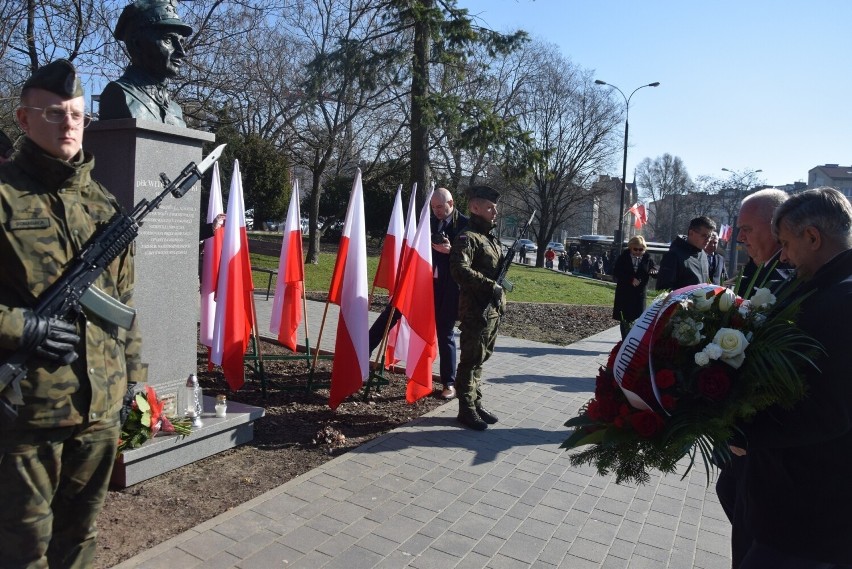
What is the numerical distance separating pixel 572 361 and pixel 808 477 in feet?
25.7

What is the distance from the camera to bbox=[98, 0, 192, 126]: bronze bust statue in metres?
4.76

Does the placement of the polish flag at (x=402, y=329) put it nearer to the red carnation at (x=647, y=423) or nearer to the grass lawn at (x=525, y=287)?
the red carnation at (x=647, y=423)

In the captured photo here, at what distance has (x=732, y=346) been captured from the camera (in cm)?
221

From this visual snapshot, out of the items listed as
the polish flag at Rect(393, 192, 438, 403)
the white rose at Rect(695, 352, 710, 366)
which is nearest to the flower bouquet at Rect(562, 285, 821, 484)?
the white rose at Rect(695, 352, 710, 366)

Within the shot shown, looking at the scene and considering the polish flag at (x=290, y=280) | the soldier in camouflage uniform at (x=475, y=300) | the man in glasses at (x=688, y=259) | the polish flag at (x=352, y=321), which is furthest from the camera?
the man in glasses at (x=688, y=259)

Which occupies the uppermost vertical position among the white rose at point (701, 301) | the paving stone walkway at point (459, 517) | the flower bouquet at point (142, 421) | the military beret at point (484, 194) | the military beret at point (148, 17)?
the military beret at point (148, 17)

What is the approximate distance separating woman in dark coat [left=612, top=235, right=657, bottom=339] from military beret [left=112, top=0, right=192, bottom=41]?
20.1ft

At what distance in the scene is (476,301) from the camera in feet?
19.8

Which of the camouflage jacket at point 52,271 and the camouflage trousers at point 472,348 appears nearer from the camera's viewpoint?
the camouflage jacket at point 52,271

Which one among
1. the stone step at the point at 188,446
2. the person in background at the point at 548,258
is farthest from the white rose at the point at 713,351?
the person in background at the point at 548,258

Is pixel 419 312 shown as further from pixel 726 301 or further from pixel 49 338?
pixel 49 338

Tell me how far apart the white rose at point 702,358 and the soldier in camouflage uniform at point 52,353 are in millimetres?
2134

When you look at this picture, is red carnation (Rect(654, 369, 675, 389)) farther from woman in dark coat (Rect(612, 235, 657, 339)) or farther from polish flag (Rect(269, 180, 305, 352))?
woman in dark coat (Rect(612, 235, 657, 339))

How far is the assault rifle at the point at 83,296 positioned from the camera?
2279 mm
